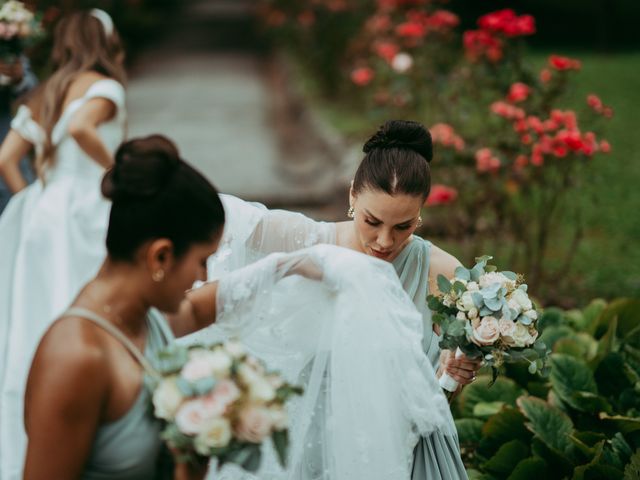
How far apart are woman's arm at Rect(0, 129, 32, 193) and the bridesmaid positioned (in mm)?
3110

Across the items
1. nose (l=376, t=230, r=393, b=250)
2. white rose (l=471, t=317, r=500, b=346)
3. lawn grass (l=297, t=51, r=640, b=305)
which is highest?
nose (l=376, t=230, r=393, b=250)

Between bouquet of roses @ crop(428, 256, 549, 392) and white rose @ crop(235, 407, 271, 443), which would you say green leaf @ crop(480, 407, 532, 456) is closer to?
bouquet of roses @ crop(428, 256, 549, 392)

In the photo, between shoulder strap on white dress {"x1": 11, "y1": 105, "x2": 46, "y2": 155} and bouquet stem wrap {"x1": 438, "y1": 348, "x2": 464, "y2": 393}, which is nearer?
bouquet stem wrap {"x1": 438, "y1": 348, "x2": 464, "y2": 393}

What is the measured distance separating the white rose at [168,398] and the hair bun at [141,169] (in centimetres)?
40

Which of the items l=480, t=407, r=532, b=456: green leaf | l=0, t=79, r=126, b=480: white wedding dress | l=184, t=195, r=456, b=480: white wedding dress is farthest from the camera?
l=0, t=79, r=126, b=480: white wedding dress

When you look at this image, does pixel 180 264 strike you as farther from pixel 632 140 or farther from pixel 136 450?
pixel 632 140

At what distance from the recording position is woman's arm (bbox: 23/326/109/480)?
186 cm

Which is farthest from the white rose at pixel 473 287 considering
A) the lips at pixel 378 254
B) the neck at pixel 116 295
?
the neck at pixel 116 295

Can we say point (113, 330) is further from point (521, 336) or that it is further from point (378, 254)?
point (521, 336)

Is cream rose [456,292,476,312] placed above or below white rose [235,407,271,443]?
below

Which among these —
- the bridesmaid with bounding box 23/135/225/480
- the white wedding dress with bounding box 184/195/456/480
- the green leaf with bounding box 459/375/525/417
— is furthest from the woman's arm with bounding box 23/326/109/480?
the green leaf with bounding box 459/375/525/417

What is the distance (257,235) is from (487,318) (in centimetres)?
82

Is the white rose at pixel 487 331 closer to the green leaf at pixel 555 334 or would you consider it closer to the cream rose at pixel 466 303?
the cream rose at pixel 466 303

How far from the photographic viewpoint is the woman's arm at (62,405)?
1.86m
